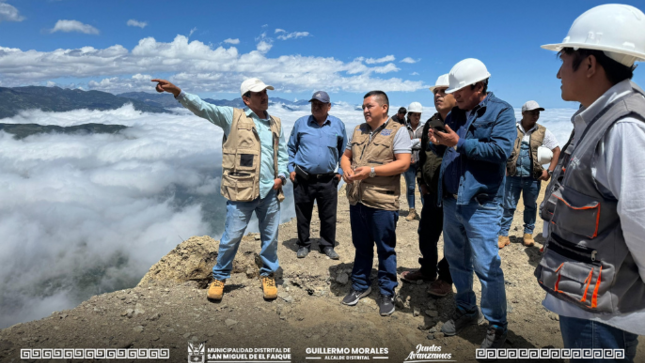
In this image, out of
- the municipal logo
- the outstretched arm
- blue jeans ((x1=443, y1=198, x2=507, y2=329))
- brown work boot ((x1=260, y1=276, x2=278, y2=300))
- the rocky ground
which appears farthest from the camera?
brown work boot ((x1=260, y1=276, x2=278, y2=300))

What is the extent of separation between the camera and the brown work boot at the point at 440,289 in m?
4.20

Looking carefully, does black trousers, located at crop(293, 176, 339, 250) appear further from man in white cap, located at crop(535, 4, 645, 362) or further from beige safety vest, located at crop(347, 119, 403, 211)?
man in white cap, located at crop(535, 4, 645, 362)

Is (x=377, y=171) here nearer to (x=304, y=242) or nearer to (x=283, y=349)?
(x=283, y=349)

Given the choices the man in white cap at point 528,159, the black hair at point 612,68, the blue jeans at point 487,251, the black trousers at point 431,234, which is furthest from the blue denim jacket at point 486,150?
the man in white cap at point 528,159

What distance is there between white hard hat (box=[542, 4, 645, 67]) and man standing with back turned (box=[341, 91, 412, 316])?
2138mm

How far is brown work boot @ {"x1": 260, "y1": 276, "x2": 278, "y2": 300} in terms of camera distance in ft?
14.4

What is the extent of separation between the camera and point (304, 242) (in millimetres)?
5996

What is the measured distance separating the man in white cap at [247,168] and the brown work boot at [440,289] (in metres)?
2.07

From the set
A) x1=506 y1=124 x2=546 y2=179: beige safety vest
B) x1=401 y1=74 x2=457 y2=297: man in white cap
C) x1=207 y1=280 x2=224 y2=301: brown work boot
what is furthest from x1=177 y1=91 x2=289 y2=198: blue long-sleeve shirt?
x1=506 y1=124 x2=546 y2=179: beige safety vest

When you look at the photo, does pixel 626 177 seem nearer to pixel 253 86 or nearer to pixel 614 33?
pixel 614 33

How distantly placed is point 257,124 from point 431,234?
8.63 ft

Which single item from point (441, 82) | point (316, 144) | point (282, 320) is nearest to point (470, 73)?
point (441, 82)

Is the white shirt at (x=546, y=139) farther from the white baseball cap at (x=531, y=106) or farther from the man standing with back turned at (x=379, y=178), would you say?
the man standing with back turned at (x=379, y=178)

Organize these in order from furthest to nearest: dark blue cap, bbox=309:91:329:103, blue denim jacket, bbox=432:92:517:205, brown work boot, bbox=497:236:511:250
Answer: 1. brown work boot, bbox=497:236:511:250
2. dark blue cap, bbox=309:91:329:103
3. blue denim jacket, bbox=432:92:517:205
